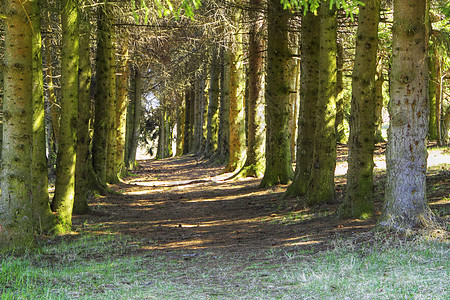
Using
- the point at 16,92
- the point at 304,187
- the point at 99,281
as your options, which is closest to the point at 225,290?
the point at 99,281

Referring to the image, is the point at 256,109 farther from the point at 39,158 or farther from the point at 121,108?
the point at 39,158

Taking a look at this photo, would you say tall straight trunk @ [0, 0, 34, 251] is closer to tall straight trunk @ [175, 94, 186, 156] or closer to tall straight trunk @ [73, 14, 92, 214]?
tall straight trunk @ [73, 14, 92, 214]

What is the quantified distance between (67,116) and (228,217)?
4.35m

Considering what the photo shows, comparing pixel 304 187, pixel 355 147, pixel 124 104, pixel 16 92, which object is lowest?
pixel 304 187

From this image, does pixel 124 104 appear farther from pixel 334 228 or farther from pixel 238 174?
pixel 334 228

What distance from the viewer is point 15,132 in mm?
6836

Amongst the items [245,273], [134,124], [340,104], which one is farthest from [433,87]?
[245,273]

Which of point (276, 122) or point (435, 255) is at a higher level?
point (276, 122)

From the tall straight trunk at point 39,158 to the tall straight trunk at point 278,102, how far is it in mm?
7063

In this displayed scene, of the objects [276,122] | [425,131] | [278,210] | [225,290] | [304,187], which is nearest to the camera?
[225,290]

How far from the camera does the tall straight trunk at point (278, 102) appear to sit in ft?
44.2

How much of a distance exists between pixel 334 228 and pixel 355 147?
152 centimetres

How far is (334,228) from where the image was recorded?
7648mm

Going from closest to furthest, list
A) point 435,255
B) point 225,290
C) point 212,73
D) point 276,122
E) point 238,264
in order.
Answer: point 225,290
point 435,255
point 238,264
point 276,122
point 212,73
